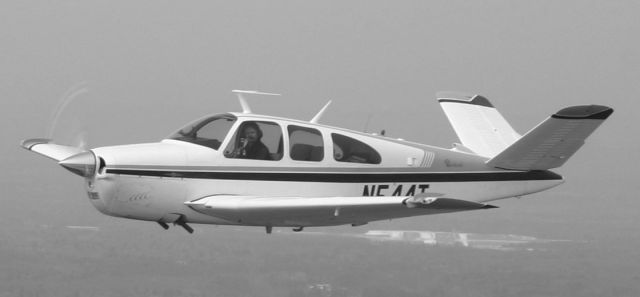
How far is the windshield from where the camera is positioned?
59.7ft

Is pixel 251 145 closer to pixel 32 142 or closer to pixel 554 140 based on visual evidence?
pixel 32 142

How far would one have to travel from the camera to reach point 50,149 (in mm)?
19594

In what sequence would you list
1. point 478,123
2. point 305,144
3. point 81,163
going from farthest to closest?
point 478,123 → point 305,144 → point 81,163

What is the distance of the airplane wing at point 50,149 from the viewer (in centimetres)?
1906

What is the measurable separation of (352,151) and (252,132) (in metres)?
1.96

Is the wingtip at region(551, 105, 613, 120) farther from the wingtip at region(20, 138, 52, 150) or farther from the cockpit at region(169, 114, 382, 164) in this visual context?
the wingtip at region(20, 138, 52, 150)

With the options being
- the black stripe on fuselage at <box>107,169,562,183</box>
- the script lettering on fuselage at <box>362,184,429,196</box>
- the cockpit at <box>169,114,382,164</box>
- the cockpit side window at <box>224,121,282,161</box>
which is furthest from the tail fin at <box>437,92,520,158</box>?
the cockpit side window at <box>224,121,282,161</box>

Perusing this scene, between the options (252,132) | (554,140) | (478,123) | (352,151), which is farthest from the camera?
(478,123)

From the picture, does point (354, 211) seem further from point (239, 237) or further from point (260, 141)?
point (239, 237)

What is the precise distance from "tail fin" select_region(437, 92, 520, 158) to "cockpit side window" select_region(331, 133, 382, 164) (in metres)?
3.67

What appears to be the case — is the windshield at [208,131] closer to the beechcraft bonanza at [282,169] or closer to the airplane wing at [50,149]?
the beechcraft bonanza at [282,169]

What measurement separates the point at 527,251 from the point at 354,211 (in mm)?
168532

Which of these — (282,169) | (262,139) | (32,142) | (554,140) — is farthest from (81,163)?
(554,140)

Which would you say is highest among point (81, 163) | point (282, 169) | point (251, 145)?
point (251, 145)
